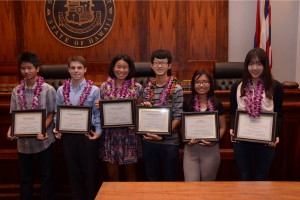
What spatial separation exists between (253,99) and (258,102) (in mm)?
42

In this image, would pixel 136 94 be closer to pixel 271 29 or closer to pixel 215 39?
pixel 215 39

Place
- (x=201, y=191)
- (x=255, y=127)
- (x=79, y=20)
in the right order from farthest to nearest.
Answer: (x=79, y=20)
(x=255, y=127)
(x=201, y=191)

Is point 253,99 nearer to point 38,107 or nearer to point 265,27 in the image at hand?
point 38,107

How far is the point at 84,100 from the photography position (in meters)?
2.60

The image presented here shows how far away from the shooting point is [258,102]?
2.31 meters

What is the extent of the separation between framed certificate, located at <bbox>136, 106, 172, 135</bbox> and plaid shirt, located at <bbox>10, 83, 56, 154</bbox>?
31.8 inches

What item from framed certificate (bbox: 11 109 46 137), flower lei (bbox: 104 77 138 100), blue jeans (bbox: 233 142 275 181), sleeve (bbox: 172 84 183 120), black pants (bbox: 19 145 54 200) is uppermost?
flower lei (bbox: 104 77 138 100)

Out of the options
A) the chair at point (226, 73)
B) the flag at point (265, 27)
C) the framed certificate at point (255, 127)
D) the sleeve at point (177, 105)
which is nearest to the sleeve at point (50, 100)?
the sleeve at point (177, 105)

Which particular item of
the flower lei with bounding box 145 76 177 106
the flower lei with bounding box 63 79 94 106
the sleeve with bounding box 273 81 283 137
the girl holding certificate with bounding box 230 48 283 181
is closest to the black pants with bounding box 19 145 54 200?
the flower lei with bounding box 63 79 94 106

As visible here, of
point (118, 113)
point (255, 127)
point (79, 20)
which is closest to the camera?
point (255, 127)

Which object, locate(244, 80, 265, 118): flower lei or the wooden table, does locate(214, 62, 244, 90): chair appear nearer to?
locate(244, 80, 265, 118): flower lei

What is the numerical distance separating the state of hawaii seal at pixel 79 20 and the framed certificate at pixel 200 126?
11.9 ft

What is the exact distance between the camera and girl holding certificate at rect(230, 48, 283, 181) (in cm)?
230

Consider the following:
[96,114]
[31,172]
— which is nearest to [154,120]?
[96,114]
